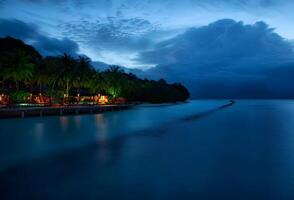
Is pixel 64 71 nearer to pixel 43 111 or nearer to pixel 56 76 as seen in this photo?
pixel 56 76

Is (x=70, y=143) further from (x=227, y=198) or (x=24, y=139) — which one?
(x=227, y=198)

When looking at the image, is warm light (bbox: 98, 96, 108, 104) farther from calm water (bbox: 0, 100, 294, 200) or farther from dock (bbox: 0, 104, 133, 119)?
calm water (bbox: 0, 100, 294, 200)

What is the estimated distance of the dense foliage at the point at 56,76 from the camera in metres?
53.6

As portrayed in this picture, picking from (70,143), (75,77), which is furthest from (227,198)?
(75,77)

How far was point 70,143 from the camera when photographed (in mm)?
19547

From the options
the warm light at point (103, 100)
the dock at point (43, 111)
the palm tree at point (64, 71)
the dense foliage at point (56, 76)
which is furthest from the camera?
the warm light at point (103, 100)

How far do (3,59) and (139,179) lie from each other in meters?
49.3

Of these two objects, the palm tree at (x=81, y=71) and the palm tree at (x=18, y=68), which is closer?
the palm tree at (x=18, y=68)

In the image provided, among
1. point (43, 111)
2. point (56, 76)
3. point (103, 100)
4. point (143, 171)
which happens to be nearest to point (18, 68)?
point (56, 76)

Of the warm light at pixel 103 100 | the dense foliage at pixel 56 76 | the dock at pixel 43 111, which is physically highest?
the dense foliage at pixel 56 76

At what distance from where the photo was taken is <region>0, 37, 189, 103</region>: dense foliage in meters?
53.6

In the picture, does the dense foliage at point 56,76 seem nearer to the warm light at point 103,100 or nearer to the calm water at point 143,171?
the warm light at point 103,100

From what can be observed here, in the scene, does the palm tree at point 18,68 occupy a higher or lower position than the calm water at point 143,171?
higher

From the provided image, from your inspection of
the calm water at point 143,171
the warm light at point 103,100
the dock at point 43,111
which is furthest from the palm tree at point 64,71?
the calm water at point 143,171
